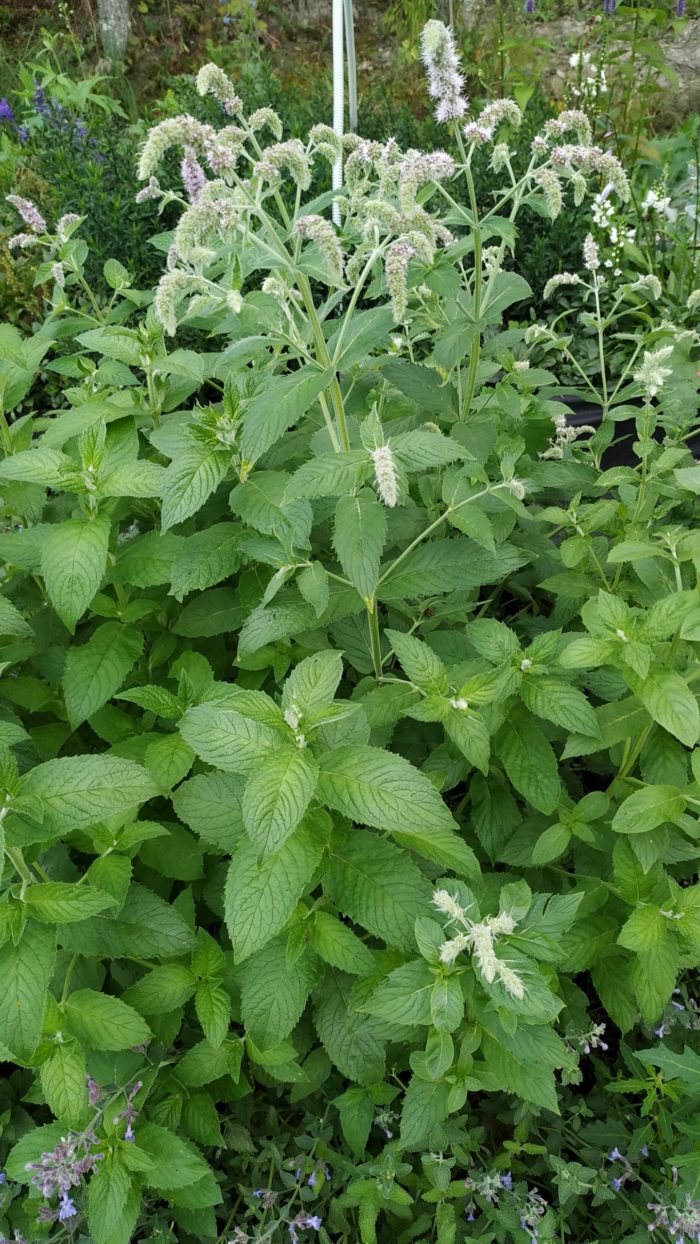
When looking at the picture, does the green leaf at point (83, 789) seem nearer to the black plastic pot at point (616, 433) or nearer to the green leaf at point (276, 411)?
the green leaf at point (276, 411)

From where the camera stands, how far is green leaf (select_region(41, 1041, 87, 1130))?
123 centimetres

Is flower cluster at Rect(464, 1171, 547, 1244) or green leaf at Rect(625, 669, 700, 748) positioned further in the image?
flower cluster at Rect(464, 1171, 547, 1244)

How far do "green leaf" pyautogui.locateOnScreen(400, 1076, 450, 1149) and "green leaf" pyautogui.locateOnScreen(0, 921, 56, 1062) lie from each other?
1.88 ft

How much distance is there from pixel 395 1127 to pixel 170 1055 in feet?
1.48

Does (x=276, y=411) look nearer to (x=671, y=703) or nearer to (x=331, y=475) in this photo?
(x=331, y=475)

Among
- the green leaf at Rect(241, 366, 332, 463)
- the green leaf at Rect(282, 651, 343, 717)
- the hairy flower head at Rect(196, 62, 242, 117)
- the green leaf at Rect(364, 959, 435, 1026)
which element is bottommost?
the green leaf at Rect(364, 959, 435, 1026)

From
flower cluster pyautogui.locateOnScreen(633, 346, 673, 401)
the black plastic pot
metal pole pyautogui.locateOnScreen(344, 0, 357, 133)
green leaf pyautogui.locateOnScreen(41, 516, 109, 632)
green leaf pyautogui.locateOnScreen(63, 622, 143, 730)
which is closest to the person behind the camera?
green leaf pyautogui.locateOnScreen(41, 516, 109, 632)

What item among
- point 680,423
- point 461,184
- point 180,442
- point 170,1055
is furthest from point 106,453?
point 461,184

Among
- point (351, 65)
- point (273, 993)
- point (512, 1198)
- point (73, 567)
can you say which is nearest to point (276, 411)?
point (73, 567)

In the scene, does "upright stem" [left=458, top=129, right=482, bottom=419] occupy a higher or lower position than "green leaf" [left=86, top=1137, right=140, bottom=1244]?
higher

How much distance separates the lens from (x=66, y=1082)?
1.24 metres

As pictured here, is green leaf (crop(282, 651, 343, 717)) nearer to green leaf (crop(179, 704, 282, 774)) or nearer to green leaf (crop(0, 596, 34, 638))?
green leaf (crop(179, 704, 282, 774))

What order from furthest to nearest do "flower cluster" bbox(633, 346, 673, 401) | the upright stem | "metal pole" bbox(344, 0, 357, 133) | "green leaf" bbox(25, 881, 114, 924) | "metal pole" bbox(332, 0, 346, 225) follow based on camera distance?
"metal pole" bbox(344, 0, 357, 133), "metal pole" bbox(332, 0, 346, 225), "flower cluster" bbox(633, 346, 673, 401), the upright stem, "green leaf" bbox(25, 881, 114, 924)

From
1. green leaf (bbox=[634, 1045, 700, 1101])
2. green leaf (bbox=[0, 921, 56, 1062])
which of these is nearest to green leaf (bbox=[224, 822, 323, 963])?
green leaf (bbox=[0, 921, 56, 1062])
